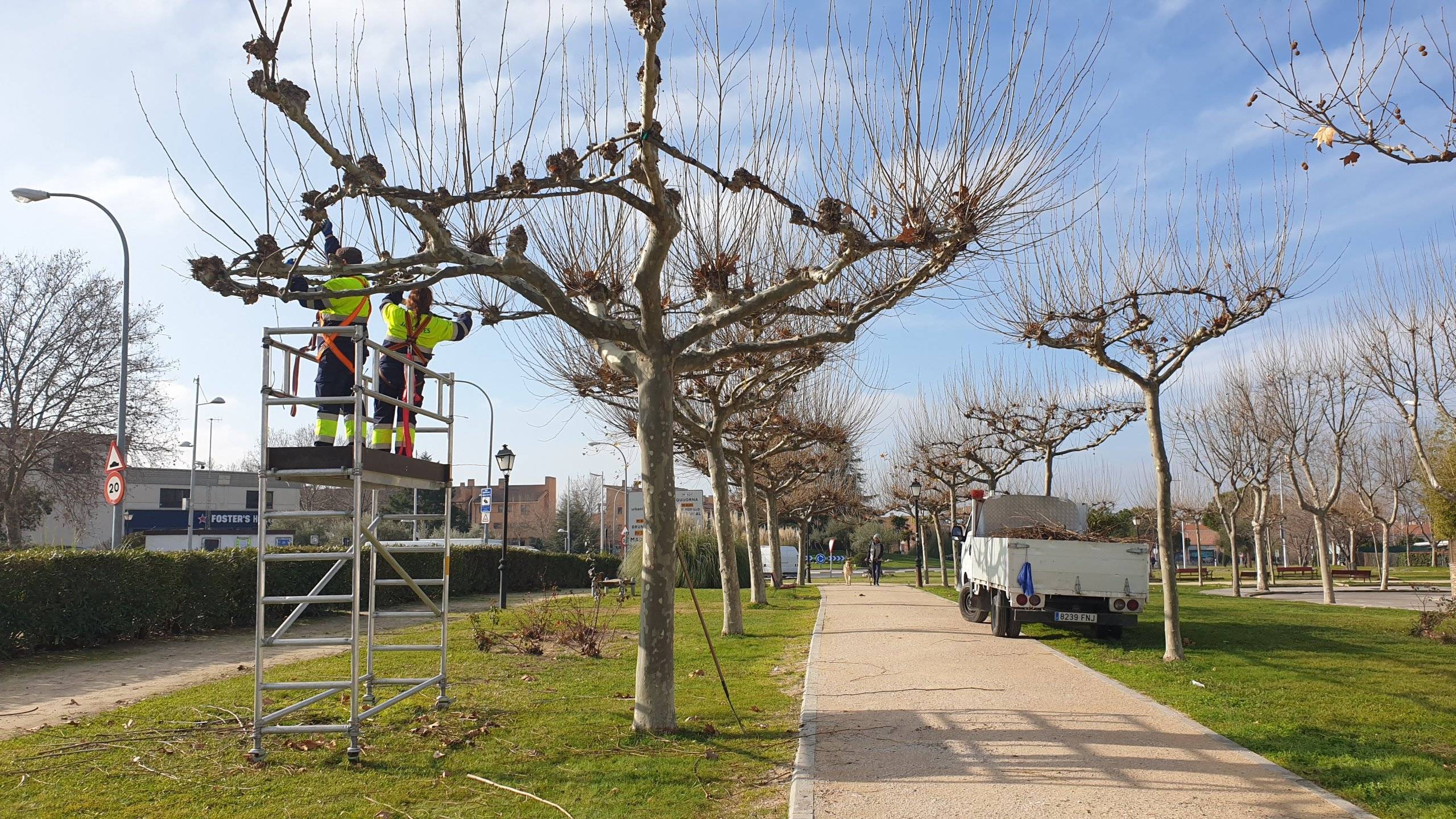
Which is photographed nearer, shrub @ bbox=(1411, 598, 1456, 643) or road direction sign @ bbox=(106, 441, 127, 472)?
shrub @ bbox=(1411, 598, 1456, 643)

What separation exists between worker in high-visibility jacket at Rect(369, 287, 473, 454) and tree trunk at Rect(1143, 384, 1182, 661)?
8.54 metres

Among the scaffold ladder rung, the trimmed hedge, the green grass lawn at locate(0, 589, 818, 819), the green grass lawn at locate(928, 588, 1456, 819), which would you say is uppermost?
the scaffold ladder rung

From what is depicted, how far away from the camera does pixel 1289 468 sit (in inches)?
1043

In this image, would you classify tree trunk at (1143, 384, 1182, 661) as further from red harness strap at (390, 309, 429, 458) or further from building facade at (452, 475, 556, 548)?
building facade at (452, 475, 556, 548)

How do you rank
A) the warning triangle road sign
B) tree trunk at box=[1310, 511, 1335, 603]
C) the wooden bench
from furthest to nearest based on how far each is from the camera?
tree trunk at box=[1310, 511, 1335, 603]
the wooden bench
the warning triangle road sign

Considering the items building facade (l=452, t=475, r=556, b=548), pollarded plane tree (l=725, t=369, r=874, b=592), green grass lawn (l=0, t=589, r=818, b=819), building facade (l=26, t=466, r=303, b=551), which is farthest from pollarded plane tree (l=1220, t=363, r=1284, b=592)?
building facade (l=452, t=475, r=556, b=548)

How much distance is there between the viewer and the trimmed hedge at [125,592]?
12.4 m

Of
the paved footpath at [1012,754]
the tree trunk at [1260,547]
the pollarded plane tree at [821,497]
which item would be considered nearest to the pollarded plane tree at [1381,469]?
the tree trunk at [1260,547]

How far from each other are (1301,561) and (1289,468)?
1871 inches

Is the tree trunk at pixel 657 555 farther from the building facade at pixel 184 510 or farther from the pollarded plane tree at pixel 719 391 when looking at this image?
the building facade at pixel 184 510

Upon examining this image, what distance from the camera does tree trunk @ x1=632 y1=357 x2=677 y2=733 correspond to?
7.61 m

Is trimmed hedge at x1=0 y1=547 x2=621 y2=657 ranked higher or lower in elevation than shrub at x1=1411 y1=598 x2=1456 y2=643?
higher

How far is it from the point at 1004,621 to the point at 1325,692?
5423 mm

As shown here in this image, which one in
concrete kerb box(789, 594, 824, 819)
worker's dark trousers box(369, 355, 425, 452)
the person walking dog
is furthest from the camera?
the person walking dog
